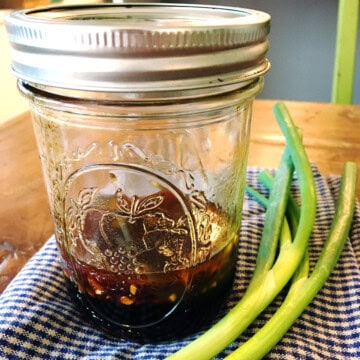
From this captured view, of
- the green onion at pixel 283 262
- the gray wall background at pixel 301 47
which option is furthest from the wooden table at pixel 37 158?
the gray wall background at pixel 301 47

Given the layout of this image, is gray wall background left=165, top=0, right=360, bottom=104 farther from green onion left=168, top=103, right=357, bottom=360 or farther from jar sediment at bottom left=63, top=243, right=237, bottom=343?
jar sediment at bottom left=63, top=243, right=237, bottom=343

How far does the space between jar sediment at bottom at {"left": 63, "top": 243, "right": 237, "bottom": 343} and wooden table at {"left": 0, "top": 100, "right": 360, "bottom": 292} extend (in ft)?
0.39

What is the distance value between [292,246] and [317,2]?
1.38 meters

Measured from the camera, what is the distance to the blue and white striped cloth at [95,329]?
40cm

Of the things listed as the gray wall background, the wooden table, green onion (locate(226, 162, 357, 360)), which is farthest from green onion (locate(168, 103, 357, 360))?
the gray wall background

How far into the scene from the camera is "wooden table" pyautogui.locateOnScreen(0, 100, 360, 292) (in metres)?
0.55

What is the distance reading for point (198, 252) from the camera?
395 millimetres

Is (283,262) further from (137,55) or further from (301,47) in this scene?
(301,47)

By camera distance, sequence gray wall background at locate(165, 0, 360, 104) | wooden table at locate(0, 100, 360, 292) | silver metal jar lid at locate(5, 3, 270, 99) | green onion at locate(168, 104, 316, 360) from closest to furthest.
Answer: silver metal jar lid at locate(5, 3, 270, 99)
green onion at locate(168, 104, 316, 360)
wooden table at locate(0, 100, 360, 292)
gray wall background at locate(165, 0, 360, 104)

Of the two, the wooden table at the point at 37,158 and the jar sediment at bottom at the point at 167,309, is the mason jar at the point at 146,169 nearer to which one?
the jar sediment at bottom at the point at 167,309

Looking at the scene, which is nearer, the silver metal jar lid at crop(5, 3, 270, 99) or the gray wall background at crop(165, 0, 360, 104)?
the silver metal jar lid at crop(5, 3, 270, 99)

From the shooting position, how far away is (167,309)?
0.40 meters

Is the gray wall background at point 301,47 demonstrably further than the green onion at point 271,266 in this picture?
Yes

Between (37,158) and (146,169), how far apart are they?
0.42 m
